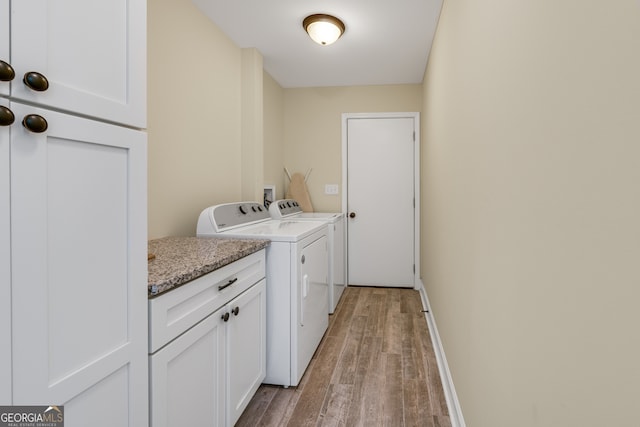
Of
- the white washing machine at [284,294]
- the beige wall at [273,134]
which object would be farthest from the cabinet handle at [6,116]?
the beige wall at [273,134]

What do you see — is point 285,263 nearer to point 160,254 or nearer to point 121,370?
point 160,254

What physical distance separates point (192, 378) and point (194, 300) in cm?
27

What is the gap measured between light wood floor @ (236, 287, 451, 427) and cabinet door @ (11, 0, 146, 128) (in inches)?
60.5

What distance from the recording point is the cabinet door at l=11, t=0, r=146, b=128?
71 cm

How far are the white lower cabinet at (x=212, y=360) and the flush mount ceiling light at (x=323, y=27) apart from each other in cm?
166

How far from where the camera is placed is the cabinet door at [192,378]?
43.7 inches

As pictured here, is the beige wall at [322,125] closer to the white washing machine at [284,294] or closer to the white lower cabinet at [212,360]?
the white washing machine at [284,294]

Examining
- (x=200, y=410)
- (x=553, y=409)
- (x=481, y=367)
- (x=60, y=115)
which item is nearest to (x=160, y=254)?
(x=200, y=410)

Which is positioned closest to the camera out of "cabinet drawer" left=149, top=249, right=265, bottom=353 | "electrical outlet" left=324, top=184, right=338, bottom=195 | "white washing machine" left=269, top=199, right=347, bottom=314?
"cabinet drawer" left=149, top=249, right=265, bottom=353

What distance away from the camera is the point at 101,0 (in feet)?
2.93

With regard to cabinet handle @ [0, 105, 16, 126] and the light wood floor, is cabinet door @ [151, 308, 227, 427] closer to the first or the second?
the light wood floor

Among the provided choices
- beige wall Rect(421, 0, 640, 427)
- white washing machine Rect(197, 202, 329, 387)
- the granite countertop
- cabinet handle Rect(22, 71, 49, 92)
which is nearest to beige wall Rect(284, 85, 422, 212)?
white washing machine Rect(197, 202, 329, 387)

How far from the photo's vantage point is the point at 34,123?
27.9 inches

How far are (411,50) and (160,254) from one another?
266 cm
